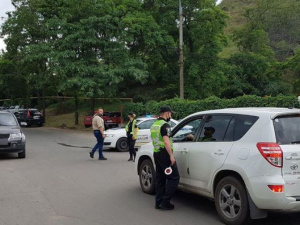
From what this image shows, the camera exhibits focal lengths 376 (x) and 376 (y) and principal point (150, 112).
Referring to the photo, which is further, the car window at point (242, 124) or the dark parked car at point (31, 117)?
the dark parked car at point (31, 117)

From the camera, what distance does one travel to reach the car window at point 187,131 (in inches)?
253

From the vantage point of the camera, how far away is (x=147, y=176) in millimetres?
7586

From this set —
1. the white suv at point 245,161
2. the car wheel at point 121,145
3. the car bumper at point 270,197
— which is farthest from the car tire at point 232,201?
the car wheel at point 121,145

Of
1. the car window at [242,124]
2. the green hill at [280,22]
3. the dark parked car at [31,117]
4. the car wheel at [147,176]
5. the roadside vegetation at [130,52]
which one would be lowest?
the car wheel at [147,176]

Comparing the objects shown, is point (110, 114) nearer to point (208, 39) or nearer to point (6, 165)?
point (208, 39)

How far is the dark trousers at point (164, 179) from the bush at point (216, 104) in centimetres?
1312

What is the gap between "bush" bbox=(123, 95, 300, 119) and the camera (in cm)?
1831

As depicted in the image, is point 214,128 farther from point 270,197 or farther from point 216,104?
point 216,104

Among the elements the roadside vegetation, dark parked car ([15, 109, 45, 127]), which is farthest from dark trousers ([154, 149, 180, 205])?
dark parked car ([15, 109, 45, 127])

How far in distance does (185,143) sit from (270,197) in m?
1.96

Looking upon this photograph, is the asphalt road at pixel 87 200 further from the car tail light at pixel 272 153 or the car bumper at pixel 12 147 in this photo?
the car bumper at pixel 12 147

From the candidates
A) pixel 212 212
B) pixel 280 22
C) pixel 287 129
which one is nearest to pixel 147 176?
pixel 212 212

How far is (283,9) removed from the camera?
49312 mm

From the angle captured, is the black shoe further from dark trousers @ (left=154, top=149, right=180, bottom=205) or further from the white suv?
the white suv
